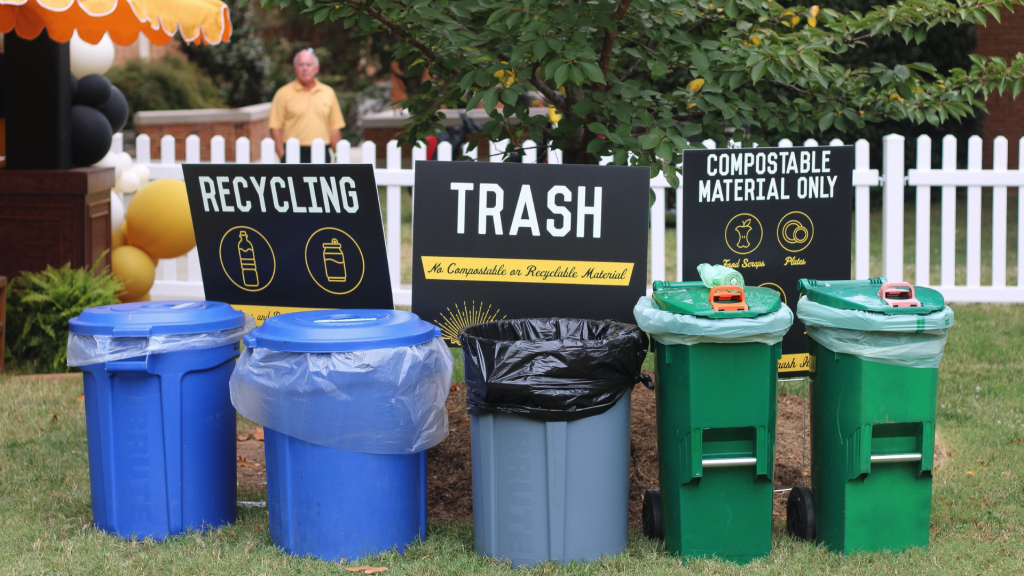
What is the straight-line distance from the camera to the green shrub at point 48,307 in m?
5.94

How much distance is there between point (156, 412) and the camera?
3.40m

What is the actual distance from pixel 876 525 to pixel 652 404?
178cm

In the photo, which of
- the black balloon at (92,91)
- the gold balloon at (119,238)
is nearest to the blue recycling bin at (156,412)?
the gold balloon at (119,238)

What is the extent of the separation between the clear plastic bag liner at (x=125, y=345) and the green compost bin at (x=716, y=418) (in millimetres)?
1591

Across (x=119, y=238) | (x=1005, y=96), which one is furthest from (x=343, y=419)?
(x=1005, y=96)

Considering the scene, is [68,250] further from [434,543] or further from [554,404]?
[554,404]

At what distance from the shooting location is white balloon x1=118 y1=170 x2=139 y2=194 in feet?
24.6

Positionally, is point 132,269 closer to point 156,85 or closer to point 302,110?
point 302,110

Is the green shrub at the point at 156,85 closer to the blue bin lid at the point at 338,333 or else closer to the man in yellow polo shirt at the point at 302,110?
the man in yellow polo shirt at the point at 302,110

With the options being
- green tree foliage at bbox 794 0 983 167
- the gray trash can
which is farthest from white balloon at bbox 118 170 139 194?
green tree foliage at bbox 794 0 983 167

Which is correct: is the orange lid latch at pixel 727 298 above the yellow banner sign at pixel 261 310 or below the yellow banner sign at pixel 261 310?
above

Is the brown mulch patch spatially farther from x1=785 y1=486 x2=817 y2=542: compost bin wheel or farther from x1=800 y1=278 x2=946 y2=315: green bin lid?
x1=800 y1=278 x2=946 y2=315: green bin lid

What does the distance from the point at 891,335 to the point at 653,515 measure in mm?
1038

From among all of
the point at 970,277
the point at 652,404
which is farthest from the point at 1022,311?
the point at 652,404
